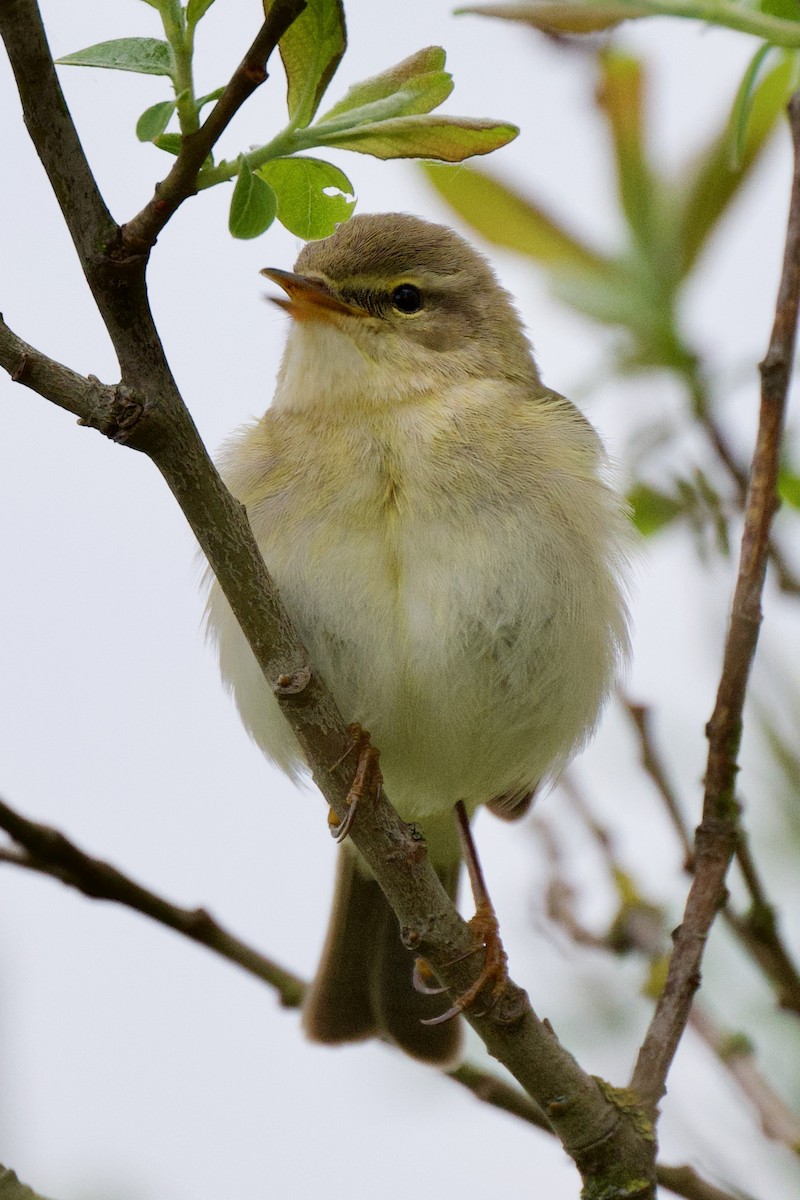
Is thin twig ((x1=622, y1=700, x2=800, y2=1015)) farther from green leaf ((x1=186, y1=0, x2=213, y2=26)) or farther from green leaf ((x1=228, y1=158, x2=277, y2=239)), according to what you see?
green leaf ((x1=186, y1=0, x2=213, y2=26))

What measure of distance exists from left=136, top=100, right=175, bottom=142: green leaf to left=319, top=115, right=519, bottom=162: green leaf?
19 centimetres

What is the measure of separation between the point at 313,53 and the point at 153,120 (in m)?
0.22

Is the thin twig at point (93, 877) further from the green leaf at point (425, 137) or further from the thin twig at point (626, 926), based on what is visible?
the green leaf at point (425, 137)

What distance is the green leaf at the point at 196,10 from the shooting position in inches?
63.1

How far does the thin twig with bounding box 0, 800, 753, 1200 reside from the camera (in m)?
2.43

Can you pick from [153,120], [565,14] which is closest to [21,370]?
[153,120]

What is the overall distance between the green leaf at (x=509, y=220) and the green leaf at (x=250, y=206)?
1421 millimetres

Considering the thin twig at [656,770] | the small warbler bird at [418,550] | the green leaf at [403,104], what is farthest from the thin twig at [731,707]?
the green leaf at [403,104]

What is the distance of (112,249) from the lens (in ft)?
5.87

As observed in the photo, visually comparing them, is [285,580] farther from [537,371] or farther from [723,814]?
[537,371]

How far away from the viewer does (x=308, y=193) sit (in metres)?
1.91

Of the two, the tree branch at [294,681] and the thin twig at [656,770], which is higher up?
the thin twig at [656,770]

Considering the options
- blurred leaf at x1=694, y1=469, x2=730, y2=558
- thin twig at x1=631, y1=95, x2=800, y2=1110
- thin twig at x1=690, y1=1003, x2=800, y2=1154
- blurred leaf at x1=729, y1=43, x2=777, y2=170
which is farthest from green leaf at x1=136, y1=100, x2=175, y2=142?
thin twig at x1=690, y1=1003, x2=800, y2=1154

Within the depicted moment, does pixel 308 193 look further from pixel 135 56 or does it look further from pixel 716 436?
pixel 716 436
